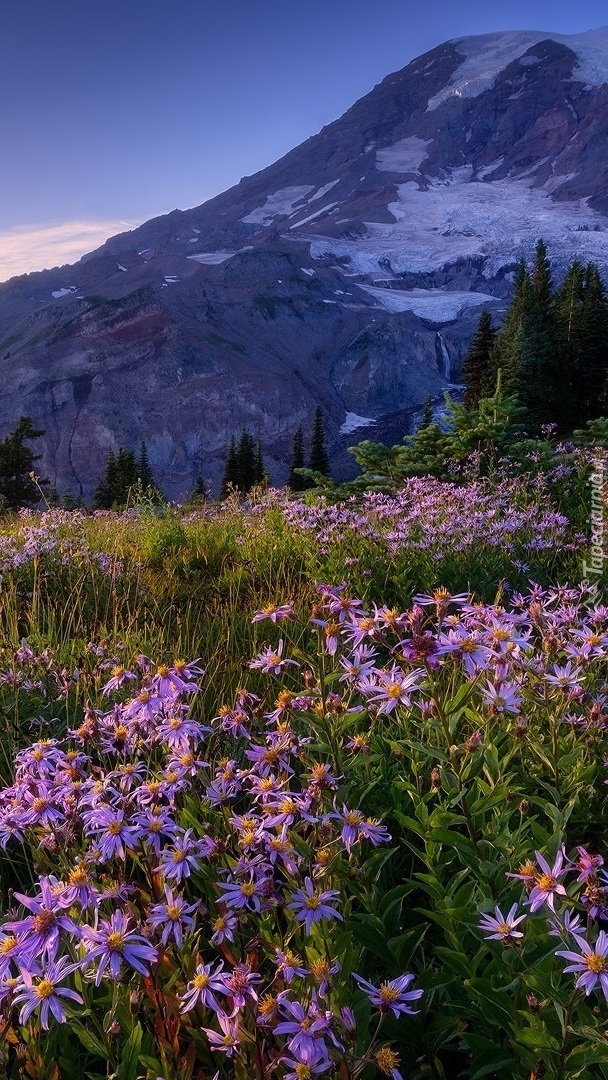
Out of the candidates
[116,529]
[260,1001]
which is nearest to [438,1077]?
[260,1001]

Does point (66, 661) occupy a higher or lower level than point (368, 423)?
higher

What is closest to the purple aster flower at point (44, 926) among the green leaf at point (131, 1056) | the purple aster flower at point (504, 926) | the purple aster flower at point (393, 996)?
the green leaf at point (131, 1056)

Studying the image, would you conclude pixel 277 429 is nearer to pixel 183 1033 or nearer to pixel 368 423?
pixel 368 423

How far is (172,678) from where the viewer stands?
204 cm

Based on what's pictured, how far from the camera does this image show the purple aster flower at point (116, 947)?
53.6 inches

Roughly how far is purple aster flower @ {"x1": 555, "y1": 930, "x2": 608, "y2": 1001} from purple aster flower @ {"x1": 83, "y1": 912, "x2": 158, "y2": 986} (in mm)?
788

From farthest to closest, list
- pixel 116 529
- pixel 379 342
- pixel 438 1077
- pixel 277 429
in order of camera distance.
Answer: pixel 379 342 → pixel 277 429 → pixel 116 529 → pixel 438 1077

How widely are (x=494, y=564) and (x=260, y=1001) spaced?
4475 mm

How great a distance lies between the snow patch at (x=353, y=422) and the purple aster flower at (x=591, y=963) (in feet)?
580

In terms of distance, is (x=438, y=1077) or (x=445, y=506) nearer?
(x=438, y=1077)

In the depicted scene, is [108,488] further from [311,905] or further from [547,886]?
[547,886]

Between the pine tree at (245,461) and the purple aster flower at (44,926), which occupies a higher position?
the purple aster flower at (44,926)

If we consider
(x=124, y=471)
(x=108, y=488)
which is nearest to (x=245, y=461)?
(x=124, y=471)

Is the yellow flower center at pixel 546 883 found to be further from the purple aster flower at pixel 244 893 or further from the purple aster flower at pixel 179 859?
the purple aster flower at pixel 179 859
